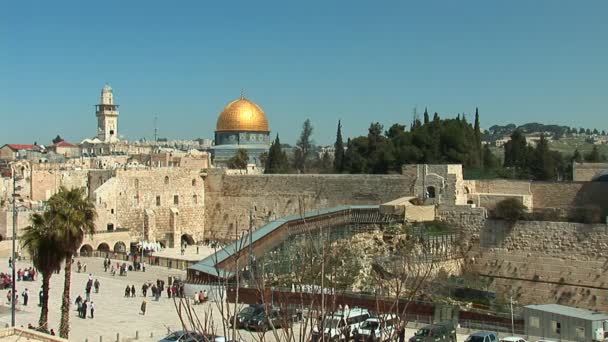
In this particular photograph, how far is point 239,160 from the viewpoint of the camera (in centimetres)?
5156

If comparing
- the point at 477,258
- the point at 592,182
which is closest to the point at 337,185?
the point at 477,258

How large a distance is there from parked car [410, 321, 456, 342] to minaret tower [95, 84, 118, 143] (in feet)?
165

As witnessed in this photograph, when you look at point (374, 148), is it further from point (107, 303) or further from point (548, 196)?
point (107, 303)

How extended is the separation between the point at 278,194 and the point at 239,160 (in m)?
18.4

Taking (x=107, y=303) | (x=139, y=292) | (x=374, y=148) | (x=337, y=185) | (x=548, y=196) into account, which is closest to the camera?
(x=107, y=303)

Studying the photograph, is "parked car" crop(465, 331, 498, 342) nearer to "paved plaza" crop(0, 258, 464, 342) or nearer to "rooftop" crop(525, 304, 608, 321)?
"paved plaza" crop(0, 258, 464, 342)

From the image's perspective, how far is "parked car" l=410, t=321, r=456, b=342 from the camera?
13.7 metres

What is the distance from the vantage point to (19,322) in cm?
1619

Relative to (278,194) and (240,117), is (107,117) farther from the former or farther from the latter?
(278,194)

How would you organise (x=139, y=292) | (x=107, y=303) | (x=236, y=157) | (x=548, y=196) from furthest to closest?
(x=236, y=157) < (x=548, y=196) < (x=139, y=292) < (x=107, y=303)

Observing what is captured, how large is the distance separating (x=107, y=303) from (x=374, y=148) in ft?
64.5

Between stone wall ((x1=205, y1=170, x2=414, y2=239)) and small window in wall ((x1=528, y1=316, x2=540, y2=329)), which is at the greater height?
stone wall ((x1=205, y1=170, x2=414, y2=239))

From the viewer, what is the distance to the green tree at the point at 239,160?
2009 inches

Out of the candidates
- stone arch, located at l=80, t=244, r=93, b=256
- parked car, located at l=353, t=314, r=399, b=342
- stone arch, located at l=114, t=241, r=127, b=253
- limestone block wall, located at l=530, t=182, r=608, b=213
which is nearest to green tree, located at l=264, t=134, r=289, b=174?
stone arch, located at l=114, t=241, r=127, b=253
